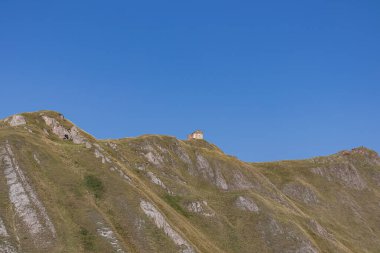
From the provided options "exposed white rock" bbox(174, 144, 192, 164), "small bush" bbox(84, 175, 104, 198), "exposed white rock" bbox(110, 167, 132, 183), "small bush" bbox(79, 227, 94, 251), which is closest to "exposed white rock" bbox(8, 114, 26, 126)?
"exposed white rock" bbox(110, 167, 132, 183)

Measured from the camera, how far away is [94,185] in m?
95.4

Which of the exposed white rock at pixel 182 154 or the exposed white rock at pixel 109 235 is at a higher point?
the exposed white rock at pixel 182 154

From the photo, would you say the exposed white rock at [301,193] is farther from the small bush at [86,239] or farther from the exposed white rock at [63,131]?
the small bush at [86,239]

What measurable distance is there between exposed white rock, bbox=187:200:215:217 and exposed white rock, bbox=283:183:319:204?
5604 centimetres

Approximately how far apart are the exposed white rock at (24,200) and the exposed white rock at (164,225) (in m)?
20.8

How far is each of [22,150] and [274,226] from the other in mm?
62688

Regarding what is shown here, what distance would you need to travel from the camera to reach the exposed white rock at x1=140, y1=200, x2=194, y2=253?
8978 cm

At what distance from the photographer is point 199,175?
486ft

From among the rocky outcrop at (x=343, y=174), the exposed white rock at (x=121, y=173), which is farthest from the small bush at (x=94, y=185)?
the rocky outcrop at (x=343, y=174)

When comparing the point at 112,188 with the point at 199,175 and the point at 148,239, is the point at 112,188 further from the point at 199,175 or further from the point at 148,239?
the point at 199,175

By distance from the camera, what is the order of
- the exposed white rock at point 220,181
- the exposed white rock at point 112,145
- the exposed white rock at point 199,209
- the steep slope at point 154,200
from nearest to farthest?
the steep slope at point 154,200 → the exposed white rock at point 199,209 → the exposed white rock at point 112,145 → the exposed white rock at point 220,181

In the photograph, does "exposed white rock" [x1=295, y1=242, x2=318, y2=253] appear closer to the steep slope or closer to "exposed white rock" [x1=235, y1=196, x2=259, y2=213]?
the steep slope

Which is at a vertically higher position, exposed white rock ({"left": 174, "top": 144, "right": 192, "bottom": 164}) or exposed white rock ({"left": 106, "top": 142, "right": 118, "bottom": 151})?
exposed white rock ({"left": 174, "top": 144, "right": 192, "bottom": 164})

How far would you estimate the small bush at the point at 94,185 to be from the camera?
93644 mm
